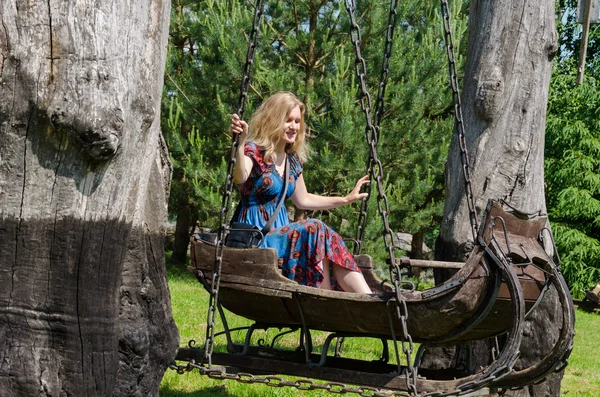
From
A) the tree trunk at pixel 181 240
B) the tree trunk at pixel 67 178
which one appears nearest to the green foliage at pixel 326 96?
the tree trunk at pixel 181 240

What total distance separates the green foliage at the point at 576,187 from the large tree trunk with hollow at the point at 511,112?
8808 millimetres

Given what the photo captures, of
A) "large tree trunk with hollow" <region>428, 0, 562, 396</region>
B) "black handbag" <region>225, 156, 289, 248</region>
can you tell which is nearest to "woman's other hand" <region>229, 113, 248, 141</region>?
"black handbag" <region>225, 156, 289, 248</region>

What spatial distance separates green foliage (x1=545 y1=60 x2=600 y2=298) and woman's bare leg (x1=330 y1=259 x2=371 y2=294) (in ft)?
32.6

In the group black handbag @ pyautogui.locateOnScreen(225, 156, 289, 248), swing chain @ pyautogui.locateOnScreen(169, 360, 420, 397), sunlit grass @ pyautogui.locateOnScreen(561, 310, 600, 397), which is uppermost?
black handbag @ pyautogui.locateOnScreen(225, 156, 289, 248)

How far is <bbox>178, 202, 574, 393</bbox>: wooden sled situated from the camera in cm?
372

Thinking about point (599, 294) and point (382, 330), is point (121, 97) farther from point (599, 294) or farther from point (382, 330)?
point (599, 294)

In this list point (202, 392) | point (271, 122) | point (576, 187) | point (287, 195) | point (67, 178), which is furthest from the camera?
point (576, 187)

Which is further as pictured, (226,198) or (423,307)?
(226,198)

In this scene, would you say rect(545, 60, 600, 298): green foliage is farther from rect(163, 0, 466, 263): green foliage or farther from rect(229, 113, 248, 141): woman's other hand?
rect(229, 113, 248, 141): woman's other hand

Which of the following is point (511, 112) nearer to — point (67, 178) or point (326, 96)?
point (67, 178)

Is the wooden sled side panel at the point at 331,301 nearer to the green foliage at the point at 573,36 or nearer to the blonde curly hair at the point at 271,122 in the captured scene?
the blonde curly hair at the point at 271,122

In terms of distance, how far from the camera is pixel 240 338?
7.45m

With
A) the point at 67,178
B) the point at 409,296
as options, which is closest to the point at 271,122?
the point at 409,296

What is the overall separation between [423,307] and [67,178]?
74.3 inches
